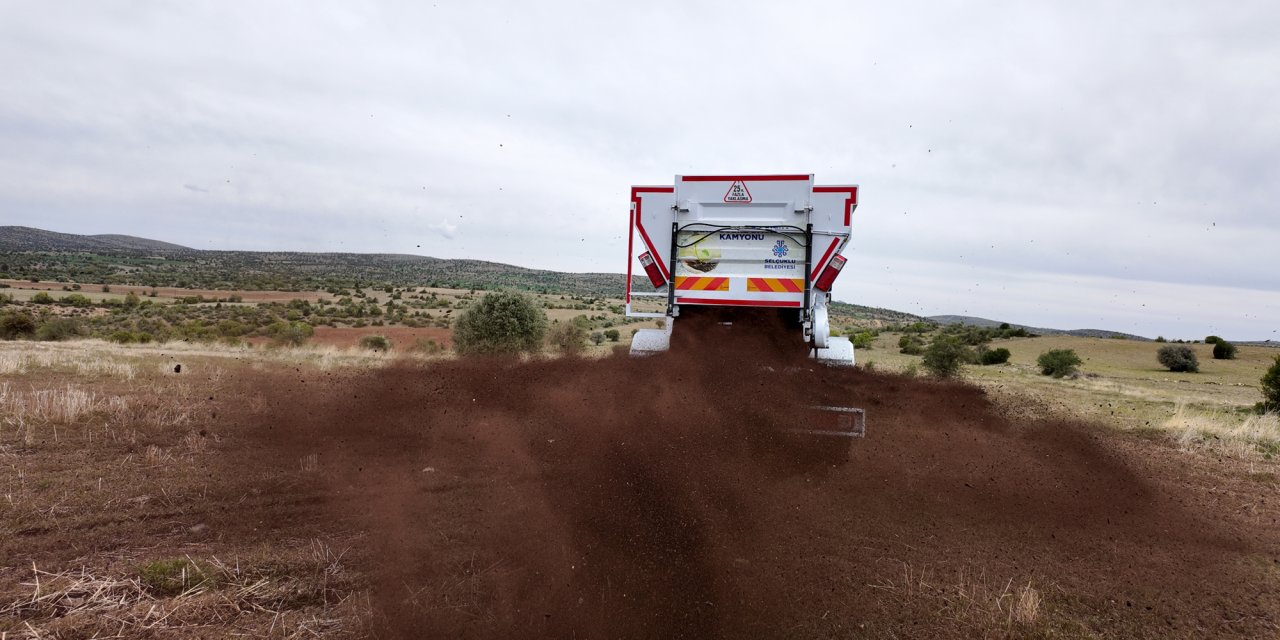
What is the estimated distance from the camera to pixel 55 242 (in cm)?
10025

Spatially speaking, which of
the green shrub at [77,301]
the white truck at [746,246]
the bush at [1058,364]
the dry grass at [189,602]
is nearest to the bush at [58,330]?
the green shrub at [77,301]

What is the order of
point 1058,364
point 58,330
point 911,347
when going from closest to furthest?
1. point 58,330
2. point 1058,364
3. point 911,347

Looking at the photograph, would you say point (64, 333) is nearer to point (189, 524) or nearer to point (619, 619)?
point (189, 524)

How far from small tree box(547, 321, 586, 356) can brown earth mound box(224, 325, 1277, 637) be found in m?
11.2

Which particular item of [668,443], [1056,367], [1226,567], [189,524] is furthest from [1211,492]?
[1056,367]

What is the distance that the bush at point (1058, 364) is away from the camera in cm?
2689

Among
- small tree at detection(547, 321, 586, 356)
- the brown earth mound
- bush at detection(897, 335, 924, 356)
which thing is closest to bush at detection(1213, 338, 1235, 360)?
bush at detection(897, 335, 924, 356)

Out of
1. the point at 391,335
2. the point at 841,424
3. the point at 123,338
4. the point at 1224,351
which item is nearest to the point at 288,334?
the point at 391,335

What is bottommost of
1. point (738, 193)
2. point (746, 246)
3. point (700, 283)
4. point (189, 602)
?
point (189, 602)

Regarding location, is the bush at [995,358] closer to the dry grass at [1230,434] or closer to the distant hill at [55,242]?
the dry grass at [1230,434]

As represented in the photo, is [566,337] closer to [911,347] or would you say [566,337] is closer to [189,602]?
[189,602]

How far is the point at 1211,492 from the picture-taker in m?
7.14

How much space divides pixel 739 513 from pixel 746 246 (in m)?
3.34

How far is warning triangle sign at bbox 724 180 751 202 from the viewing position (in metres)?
7.53
